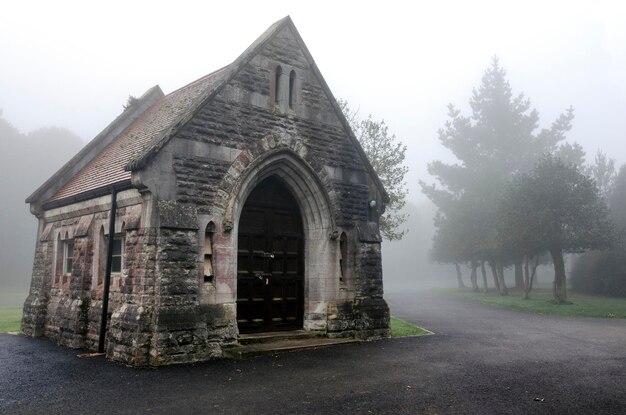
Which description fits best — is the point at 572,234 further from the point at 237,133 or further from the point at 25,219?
the point at 25,219

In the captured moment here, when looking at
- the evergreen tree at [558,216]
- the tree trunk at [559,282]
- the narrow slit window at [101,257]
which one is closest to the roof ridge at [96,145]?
the narrow slit window at [101,257]

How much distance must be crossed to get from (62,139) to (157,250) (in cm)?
6229

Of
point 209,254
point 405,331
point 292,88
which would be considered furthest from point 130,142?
point 405,331

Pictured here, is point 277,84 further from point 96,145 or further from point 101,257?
point 96,145

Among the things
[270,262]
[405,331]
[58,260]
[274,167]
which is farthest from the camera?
[405,331]

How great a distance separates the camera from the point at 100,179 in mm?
Result: 13125

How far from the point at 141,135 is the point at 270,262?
5.19 meters

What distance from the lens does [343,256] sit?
45.0 feet

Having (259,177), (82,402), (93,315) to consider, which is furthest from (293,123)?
(82,402)

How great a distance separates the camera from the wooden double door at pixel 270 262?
1234 centimetres

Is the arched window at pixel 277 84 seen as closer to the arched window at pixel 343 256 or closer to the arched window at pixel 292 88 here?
the arched window at pixel 292 88

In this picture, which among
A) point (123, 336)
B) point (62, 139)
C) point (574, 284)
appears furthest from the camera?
point (62, 139)

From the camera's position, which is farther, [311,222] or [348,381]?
[311,222]

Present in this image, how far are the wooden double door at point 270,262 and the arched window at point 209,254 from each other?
126 cm
